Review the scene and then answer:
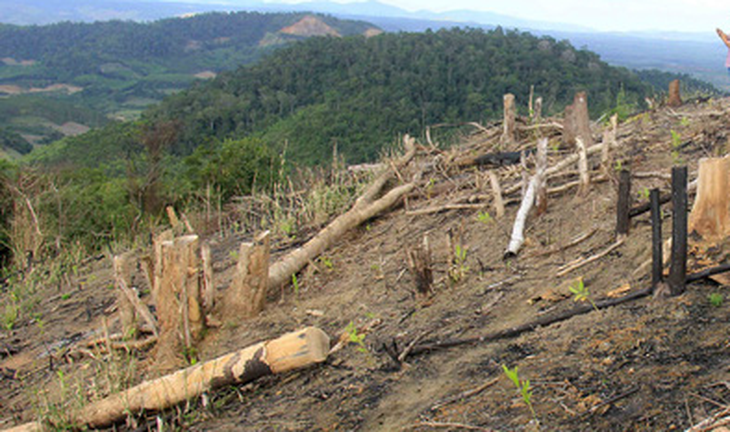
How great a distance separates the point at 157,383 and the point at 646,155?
435cm

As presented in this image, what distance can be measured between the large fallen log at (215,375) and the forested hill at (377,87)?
30.3 m

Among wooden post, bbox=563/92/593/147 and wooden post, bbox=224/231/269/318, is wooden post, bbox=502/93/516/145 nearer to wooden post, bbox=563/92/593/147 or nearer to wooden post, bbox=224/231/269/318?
wooden post, bbox=563/92/593/147

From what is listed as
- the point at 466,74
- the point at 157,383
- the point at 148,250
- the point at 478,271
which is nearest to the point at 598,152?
the point at 478,271

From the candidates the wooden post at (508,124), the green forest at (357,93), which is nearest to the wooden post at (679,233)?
the wooden post at (508,124)

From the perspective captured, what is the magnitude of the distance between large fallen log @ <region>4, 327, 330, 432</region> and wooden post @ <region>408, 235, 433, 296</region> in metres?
0.79

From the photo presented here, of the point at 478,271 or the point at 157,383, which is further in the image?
the point at 478,271

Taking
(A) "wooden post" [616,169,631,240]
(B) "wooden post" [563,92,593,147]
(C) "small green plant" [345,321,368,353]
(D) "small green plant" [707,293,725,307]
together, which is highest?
(B) "wooden post" [563,92,593,147]

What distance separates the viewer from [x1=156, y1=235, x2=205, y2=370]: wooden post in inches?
149

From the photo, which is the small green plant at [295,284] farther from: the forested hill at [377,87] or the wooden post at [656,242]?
the forested hill at [377,87]

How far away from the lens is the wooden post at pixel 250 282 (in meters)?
4.09

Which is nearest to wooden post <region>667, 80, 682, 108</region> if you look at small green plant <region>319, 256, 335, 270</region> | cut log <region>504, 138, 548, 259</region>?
cut log <region>504, 138, 548, 259</region>

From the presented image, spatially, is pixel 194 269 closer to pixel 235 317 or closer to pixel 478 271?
pixel 235 317

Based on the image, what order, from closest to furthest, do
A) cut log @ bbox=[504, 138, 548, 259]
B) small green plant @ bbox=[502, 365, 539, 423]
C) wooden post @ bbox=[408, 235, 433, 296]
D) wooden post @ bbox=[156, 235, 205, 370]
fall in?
small green plant @ bbox=[502, 365, 539, 423] → wooden post @ bbox=[408, 235, 433, 296] → wooden post @ bbox=[156, 235, 205, 370] → cut log @ bbox=[504, 138, 548, 259]

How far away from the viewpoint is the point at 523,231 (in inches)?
169
